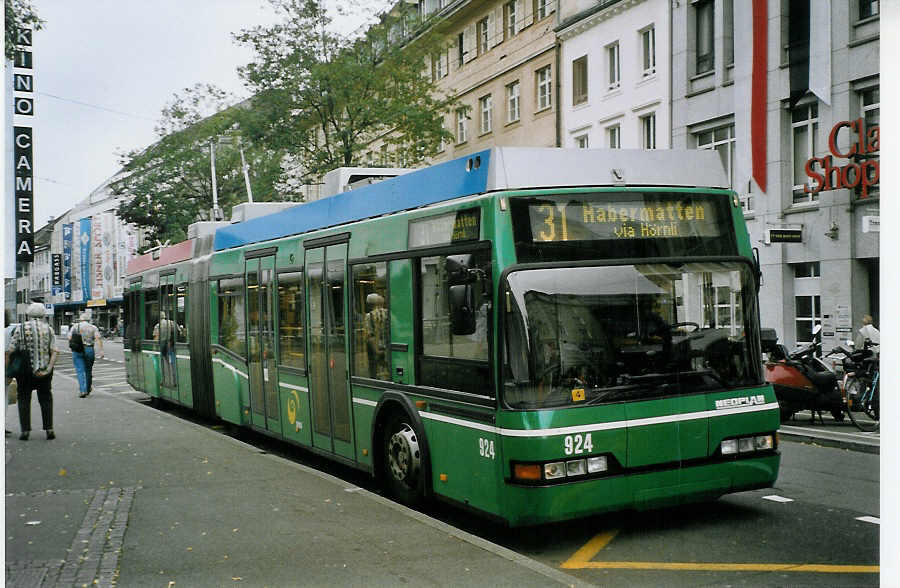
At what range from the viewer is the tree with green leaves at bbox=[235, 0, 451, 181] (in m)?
28.8

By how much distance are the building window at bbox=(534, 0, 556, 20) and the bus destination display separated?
91.2 ft

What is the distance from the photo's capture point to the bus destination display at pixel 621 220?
694 centimetres

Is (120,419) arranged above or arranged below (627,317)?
below

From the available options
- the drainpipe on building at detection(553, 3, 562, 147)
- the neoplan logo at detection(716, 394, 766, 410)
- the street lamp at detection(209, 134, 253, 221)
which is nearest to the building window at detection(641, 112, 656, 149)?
the drainpipe on building at detection(553, 3, 562, 147)

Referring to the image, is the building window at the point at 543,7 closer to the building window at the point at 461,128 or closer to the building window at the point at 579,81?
the building window at the point at 579,81

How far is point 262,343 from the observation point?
39.7 feet

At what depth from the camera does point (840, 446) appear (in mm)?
12328

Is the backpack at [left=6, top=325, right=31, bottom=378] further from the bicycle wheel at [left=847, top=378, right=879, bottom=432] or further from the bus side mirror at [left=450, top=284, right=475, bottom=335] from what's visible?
the bicycle wheel at [left=847, top=378, right=879, bottom=432]

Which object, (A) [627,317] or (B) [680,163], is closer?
(A) [627,317]

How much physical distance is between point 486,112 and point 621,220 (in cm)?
3157

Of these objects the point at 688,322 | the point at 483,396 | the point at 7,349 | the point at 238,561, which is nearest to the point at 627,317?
the point at 688,322

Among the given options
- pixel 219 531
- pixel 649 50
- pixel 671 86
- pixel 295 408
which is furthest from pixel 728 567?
pixel 649 50
